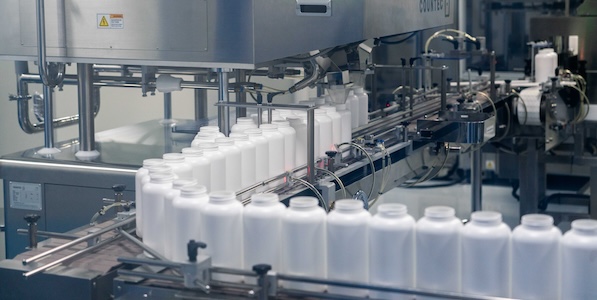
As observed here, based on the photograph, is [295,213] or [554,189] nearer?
[295,213]

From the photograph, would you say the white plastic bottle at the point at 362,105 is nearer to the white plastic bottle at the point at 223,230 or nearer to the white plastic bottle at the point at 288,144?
the white plastic bottle at the point at 288,144

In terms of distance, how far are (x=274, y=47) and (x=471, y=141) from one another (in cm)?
118

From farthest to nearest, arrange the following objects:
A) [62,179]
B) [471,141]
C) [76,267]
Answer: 1. [471,141]
2. [62,179]
3. [76,267]

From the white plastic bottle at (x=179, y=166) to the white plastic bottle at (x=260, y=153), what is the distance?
1.00 ft

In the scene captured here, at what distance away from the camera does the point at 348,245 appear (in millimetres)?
1765

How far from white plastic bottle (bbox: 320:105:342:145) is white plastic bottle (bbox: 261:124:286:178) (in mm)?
356

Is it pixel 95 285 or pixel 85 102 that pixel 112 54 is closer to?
pixel 85 102

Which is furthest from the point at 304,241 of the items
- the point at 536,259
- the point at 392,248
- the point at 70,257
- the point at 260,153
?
the point at 260,153

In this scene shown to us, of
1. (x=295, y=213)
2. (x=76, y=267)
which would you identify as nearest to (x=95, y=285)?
(x=76, y=267)

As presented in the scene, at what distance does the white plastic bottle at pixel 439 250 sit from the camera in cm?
170

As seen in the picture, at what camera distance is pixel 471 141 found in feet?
11.4

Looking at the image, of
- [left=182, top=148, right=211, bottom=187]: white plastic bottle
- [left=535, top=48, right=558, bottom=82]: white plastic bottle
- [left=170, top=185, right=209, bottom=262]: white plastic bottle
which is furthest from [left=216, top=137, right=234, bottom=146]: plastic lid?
[left=535, top=48, right=558, bottom=82]: white plastic bottle

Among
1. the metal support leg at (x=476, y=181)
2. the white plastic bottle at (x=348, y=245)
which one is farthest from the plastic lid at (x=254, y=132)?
the metal support leg at (x=476, y=181)

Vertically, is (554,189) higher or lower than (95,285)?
lower
